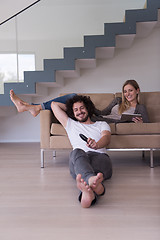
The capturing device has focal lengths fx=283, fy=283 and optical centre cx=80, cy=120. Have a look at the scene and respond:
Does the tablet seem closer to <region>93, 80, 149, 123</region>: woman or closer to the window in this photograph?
<region>93, 80, 149, 123</region>: woman

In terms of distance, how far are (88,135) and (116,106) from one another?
1.08m

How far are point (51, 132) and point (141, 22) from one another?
2.49 metres

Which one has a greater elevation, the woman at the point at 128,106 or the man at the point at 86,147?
the woman at the point at 128,106

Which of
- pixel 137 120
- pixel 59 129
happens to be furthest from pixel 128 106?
pixel 59 129

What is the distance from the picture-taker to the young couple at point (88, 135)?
1688 millimetres

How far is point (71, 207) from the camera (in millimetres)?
1697

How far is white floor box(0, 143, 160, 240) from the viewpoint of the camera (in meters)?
1.34

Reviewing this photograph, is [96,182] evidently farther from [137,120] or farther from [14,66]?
[14,66]

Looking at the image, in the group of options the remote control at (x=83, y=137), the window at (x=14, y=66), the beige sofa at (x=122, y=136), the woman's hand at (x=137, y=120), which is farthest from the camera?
the window at (x=14, y=66)

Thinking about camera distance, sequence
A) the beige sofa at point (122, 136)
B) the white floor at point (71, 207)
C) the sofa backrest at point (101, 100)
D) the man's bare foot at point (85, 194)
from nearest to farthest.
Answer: the white floor at point (71, 207) < the man's bare foot at point (85, 194) < the beige sofa at point (122, 136) < the sofa backrest at point (101, 100)

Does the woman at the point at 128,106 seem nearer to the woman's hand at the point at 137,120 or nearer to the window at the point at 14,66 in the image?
the woman's hand at the point at 137,120

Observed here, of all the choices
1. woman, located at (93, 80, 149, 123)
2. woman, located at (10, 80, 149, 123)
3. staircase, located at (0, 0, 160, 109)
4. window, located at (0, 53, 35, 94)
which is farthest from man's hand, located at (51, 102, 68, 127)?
window, located at (0, 53, 35, 94)

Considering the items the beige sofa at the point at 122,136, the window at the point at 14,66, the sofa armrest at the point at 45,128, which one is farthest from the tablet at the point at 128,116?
the window at the point at 14,66

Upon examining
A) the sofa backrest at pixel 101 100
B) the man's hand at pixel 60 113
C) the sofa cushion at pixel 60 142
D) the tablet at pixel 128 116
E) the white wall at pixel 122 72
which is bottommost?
the sofa cushion at pixel 60 142
